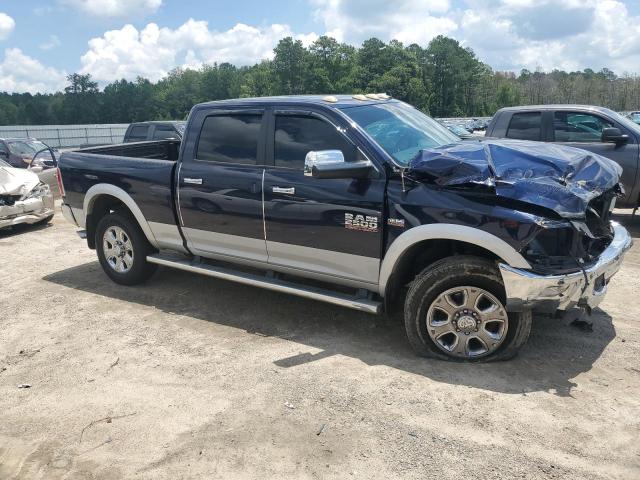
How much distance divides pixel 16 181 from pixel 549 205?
890 centimetres

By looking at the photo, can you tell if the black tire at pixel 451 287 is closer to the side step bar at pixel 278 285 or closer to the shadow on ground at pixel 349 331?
the shadow on ground at pixel 349 331

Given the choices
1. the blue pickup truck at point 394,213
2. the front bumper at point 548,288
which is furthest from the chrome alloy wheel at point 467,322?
the front bumper at point 548,288

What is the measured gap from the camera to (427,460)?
10.0 feet

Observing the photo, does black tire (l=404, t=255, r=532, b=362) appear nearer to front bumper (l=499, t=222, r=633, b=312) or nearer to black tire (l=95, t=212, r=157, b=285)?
front bumper (l=499, t=222, r=633, b=312)

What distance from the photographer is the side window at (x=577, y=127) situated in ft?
26.6

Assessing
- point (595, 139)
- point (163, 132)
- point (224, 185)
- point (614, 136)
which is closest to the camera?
point (224, 185)

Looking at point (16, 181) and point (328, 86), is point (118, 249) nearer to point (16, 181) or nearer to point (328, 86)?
point (16, 181)

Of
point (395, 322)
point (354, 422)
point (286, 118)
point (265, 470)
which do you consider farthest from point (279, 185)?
point (265, 470)

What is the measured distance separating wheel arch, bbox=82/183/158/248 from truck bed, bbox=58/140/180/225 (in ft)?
0.17

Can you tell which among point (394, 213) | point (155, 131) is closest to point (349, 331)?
point (394, 213)

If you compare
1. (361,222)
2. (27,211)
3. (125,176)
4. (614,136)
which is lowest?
(27,211)

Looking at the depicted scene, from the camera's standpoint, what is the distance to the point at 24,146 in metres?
16.4

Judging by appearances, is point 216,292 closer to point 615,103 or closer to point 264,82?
point 615,103

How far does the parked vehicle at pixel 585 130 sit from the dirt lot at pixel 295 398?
291 cm
